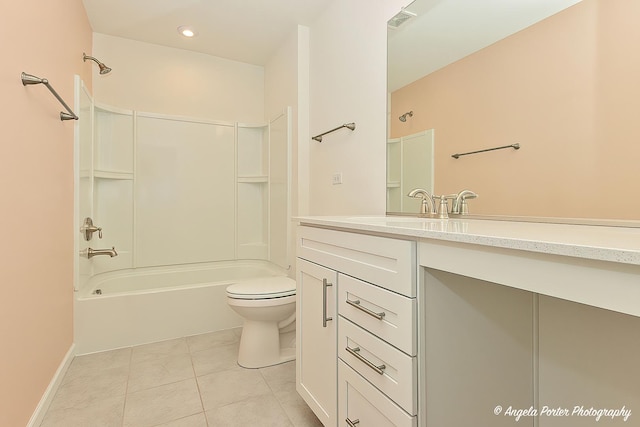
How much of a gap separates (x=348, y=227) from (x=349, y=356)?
425mm

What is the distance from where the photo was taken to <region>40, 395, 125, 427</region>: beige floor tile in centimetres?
137

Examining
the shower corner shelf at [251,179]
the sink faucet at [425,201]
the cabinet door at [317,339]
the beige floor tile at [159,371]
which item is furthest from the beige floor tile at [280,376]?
the shower corner shelf at [251,179]

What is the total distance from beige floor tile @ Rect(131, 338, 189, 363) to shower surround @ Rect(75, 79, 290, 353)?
0.07m

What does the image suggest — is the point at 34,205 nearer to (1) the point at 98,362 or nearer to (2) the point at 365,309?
(1) the point at 98,362

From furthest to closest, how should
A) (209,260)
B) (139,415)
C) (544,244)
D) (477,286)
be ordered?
(209,260)
(139,415)
(477,286)
(544,244)

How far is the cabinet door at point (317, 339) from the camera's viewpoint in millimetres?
1139

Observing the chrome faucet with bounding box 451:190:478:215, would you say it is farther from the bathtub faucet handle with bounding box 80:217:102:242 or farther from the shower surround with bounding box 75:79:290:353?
the bathtub faucet handle with bounding box 80:217:102:242

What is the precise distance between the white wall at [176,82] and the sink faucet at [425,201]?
231 cm

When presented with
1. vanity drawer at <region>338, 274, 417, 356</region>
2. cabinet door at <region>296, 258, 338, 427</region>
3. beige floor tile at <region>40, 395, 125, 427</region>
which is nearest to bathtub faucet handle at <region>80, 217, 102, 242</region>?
beige floor tile at <region>40, 395, 125, 427</region>

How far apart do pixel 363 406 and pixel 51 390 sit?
5.16 ft

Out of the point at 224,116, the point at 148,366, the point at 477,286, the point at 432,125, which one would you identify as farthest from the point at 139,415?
the point at 224,116

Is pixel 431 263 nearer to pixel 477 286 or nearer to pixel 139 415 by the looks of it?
pixel 477 286

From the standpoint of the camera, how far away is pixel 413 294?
0.79m

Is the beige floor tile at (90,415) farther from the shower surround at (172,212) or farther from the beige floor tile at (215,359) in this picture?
the shower surround at (172,212)
